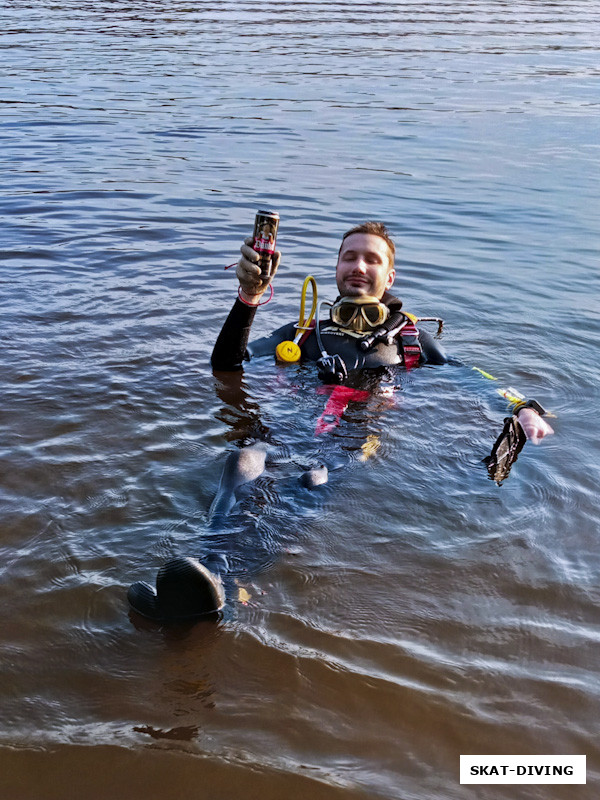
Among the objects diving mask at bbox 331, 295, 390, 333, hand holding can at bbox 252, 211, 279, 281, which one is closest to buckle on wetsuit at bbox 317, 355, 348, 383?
diving mask at bbox 331, 295, 390, 333

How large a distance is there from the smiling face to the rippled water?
695 millimetres

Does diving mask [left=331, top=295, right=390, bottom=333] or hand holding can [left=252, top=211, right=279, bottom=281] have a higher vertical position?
diving mask [left=331, top=295, right=390, bottom=333]

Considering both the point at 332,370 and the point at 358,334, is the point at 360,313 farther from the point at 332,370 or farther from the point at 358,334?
the point at 332,370

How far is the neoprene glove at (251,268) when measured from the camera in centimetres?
467

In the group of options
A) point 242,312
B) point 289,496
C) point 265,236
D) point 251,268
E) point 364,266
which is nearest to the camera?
point 289,496

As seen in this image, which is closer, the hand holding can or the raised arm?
the hand holding can

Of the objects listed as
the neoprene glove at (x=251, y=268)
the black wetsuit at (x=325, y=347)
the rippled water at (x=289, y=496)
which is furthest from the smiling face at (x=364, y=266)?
the neoprene glove at (x=251, y=268)

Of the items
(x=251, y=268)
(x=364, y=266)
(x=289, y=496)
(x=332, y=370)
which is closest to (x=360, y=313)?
(x=364, y=266)

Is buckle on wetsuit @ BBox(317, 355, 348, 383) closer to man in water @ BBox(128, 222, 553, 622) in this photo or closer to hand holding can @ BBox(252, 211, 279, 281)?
man in water @ BBox(128, 222, 553, 622)

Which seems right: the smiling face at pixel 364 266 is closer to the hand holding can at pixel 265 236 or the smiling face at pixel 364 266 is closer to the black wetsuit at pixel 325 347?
the black wetsuit at pixel 325 347

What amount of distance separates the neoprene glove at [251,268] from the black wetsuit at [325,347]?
267mm

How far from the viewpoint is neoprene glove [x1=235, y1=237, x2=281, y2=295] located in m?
4.67

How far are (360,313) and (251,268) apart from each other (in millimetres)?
1057

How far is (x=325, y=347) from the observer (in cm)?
559
